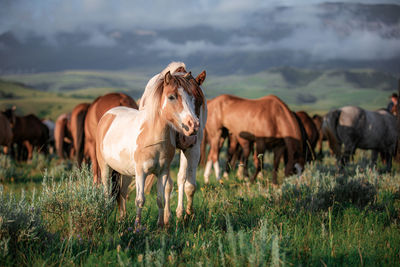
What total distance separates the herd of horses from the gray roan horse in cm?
3

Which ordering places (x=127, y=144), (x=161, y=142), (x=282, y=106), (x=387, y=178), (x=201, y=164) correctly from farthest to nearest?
(x=201, y=164), (x=282, y=106), (x=387, y=178), (x=127, y=144), (x=161, y=142)

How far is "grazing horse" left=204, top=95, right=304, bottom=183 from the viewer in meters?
7.95

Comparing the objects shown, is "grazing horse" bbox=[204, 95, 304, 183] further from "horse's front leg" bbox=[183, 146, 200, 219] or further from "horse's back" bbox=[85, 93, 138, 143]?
"horse's front leg" bbox=[183, 146, 200, 219]

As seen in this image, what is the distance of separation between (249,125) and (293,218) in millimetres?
4633

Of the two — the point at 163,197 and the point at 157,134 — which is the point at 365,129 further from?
the point at 157,134

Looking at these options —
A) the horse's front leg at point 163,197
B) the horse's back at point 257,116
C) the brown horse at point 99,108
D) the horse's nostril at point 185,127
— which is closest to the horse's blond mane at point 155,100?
the horse's nostril at point 185,127

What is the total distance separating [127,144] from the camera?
145 inches

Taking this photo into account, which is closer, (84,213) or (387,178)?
(84,213)

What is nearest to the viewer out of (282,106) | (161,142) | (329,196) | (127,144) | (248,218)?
(161,142)

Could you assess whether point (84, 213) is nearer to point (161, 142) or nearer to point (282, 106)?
point (161, 142)

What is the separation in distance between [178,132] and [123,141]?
0.66m

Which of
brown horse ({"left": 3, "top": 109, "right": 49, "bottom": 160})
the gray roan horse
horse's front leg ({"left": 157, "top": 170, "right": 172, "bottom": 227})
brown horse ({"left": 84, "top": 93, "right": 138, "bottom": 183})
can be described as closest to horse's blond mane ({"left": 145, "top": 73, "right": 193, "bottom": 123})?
horse's front leg ({"left": 157, "top": 170, "right": 172, "bottom": 227})

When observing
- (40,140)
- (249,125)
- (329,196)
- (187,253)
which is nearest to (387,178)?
(329,196)

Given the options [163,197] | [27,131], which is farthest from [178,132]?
[27,131]
